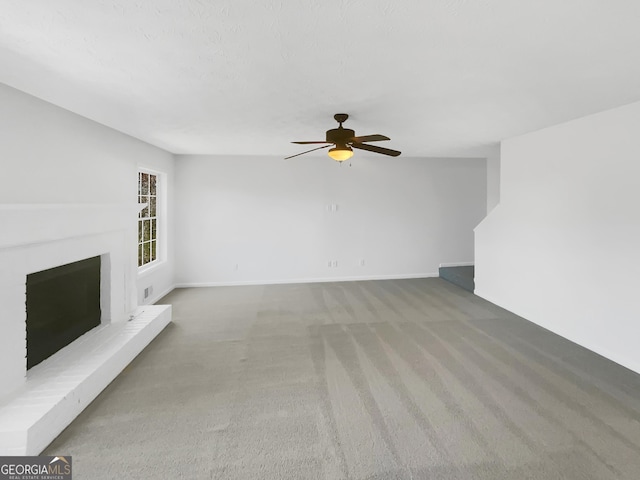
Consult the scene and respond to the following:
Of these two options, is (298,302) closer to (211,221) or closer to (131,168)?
(211,221)

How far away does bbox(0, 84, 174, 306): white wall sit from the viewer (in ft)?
8.03

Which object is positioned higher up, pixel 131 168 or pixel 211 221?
pixel 131 168

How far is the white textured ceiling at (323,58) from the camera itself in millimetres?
1514

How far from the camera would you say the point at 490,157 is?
6.34m

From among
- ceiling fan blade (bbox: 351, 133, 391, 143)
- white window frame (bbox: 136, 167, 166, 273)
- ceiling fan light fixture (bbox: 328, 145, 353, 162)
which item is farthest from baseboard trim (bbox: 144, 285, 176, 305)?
ceiling fan blade (bbox: 351, 133, 391, 143)

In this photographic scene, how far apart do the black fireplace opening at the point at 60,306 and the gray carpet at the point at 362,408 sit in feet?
2.08

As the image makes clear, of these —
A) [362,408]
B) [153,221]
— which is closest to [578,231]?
[362,408]

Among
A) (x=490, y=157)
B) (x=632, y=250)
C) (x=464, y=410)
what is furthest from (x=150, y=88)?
(x=490, y=157)

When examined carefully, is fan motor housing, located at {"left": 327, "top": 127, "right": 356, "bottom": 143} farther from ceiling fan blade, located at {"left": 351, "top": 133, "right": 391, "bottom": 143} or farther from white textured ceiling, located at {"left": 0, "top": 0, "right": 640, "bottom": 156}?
white textured ceiling, located at {"left": 0, "top": 0, "right": 640, "bottom": 156}

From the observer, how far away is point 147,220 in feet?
17.3

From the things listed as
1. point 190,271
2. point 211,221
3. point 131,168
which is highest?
point 131,168

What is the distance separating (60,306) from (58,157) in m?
1.43

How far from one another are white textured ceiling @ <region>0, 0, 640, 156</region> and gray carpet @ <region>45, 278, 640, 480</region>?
2.49 m

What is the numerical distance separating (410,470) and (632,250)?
3.05 metres
